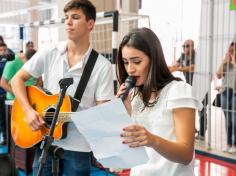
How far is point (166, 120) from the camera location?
1159mm

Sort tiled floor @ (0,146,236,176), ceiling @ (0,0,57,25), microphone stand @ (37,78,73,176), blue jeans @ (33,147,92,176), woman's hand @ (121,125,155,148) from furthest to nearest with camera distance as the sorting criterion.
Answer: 1. ceiling @ (0,0,57,25)
2. tiled floor @ (0,146,236,176)
3. blue jeans @ (33,147,92,176)
4. microphone stand @ (37,78,73,176)
5. woman's hand @ (121,125,155,148)

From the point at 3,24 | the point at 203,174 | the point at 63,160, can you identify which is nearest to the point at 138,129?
the point at 63,160

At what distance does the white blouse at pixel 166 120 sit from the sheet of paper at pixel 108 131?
8.0 inches

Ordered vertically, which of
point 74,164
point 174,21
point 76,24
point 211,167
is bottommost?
point 211,167

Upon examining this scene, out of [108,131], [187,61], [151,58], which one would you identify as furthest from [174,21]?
[108,131]

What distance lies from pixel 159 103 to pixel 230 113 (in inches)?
115

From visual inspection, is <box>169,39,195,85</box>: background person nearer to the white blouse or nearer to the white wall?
the white wall

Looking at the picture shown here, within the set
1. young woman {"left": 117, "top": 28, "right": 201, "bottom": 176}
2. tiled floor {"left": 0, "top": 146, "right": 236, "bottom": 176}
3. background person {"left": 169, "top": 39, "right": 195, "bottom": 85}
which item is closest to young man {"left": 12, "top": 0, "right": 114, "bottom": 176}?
young woman {"left": 117, "top": 28, "right": 201, "bottom": 176}

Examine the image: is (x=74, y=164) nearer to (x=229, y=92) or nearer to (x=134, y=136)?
(x=134, y=136)

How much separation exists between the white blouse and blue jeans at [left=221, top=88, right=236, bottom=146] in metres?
2.73

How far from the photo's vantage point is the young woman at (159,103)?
3.56 ft

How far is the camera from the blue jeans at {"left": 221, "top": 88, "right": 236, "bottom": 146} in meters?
3.74

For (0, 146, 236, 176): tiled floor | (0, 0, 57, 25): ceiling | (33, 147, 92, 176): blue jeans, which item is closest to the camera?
(33, 147, 92, 176): blue jeans

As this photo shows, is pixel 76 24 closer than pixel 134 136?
No
